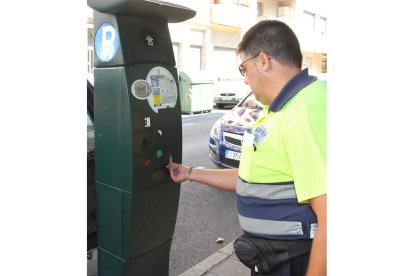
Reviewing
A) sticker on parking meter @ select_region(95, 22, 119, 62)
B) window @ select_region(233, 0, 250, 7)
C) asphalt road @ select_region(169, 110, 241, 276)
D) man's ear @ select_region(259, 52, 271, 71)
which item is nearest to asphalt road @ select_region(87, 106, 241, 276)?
asphalt road @ select_region(169, 110, 241, 276)

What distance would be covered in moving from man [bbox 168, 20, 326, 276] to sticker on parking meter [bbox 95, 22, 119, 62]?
2.42ft

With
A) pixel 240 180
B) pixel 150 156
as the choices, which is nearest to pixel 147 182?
pixel 150 156

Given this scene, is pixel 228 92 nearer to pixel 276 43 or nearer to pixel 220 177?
pixel 220 177

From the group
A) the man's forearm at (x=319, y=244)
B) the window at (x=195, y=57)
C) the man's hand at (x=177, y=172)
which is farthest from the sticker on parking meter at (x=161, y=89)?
the window at (x=195, y=57)

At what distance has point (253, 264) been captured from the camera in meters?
1.75

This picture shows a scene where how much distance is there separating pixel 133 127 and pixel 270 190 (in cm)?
96

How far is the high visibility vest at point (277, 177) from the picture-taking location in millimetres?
1554

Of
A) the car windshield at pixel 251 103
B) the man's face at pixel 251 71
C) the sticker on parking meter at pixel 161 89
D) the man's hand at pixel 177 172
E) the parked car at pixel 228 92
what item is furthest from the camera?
the parked car at pixel 228 92

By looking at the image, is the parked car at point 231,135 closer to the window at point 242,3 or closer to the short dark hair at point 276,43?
the short dark hair at point 276,43

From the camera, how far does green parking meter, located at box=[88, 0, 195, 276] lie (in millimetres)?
2268

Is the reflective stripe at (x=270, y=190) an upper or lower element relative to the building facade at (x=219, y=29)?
lower

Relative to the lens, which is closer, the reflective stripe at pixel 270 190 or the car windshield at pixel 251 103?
the reflective stripe at pixel 270 190
